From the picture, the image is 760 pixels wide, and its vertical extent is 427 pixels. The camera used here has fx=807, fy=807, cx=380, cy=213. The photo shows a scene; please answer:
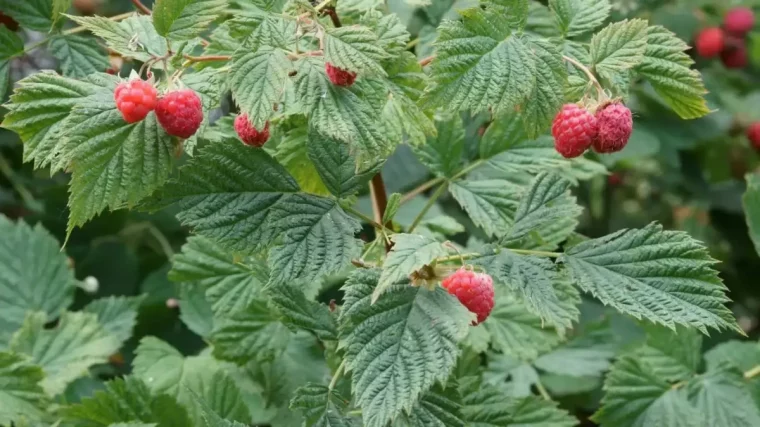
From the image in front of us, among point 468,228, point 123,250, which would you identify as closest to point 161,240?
point 123,250

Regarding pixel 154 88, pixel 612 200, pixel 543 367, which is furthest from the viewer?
pixel 612 200

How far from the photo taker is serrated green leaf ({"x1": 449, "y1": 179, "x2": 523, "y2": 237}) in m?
0.87

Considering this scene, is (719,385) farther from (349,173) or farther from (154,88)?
(154,88)

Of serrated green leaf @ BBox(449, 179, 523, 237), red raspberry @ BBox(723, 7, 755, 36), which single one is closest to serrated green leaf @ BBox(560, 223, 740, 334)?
serrated green leaf @ BBox(449, 179, 523, 237)

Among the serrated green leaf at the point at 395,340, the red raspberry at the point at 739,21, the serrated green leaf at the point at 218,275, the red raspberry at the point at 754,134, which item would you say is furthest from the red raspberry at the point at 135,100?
the red raspberry at the point at 739,21

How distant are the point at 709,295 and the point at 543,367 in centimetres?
51

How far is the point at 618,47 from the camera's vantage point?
0.75m

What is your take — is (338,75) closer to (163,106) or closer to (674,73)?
(163,106)

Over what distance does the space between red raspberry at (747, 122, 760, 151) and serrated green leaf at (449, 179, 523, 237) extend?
1.21 metres

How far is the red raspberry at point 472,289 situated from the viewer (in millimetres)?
676

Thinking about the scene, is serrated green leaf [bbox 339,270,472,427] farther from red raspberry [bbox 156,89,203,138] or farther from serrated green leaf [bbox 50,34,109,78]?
serrated green leaf [bbox 50,34,109,78]

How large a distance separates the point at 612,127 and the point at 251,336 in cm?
48

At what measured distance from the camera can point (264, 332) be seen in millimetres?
958

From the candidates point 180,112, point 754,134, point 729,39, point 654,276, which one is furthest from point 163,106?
point 729,39
